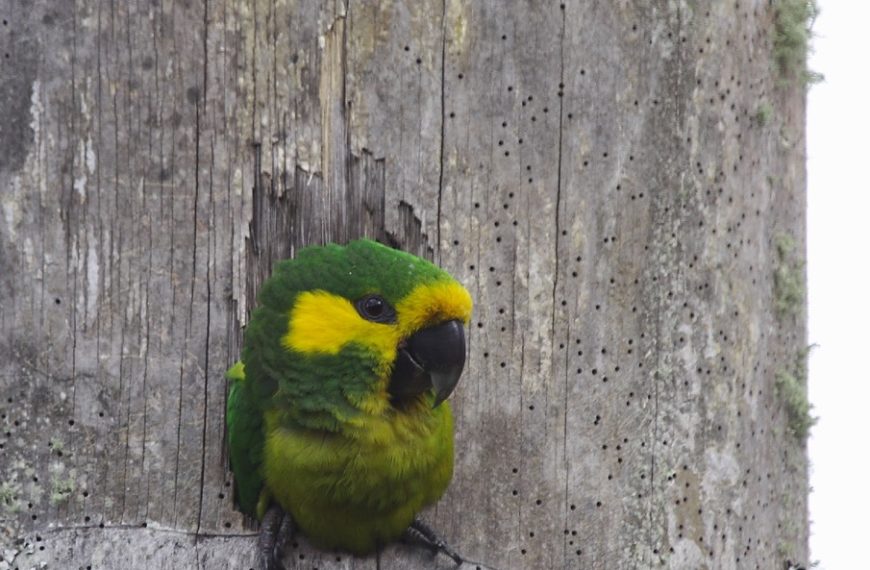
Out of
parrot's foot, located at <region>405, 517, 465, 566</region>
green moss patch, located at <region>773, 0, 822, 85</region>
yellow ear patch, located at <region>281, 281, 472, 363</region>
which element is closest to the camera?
yellow ear patch, located at <region>281, 281, 472, 363</region>

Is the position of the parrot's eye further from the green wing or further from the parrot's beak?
the green wing

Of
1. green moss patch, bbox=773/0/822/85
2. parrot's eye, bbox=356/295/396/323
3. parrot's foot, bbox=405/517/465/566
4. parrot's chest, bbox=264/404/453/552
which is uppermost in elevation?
green moss patch, bbox=773/0/822/85

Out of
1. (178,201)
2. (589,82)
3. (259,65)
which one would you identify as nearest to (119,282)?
(178,201)

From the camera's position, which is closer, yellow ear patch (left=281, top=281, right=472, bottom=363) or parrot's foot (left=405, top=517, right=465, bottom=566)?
yellow ear patch (left=281, top=281, right=472, bottom=363)

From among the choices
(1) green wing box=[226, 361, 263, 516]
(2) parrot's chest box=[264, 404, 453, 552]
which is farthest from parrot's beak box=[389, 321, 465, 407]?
(1) green wing box=[226, 361, 263, 516]

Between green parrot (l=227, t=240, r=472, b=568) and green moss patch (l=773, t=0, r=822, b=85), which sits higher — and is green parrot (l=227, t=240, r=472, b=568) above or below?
below

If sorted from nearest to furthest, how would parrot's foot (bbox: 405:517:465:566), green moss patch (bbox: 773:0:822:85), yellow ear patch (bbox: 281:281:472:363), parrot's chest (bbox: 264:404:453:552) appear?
yellow ear patch (bbox: 281:281:472:363) → parrot's chest (bbox: 264:404:453:552) → parrot's foot (bbox: 405:517:465:566) → green moss patch (bbox: 773:0:822:85)

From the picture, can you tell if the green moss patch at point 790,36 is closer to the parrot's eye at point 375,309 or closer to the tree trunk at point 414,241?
the tree trunk at point 414,241

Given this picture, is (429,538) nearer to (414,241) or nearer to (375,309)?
(375,309)
